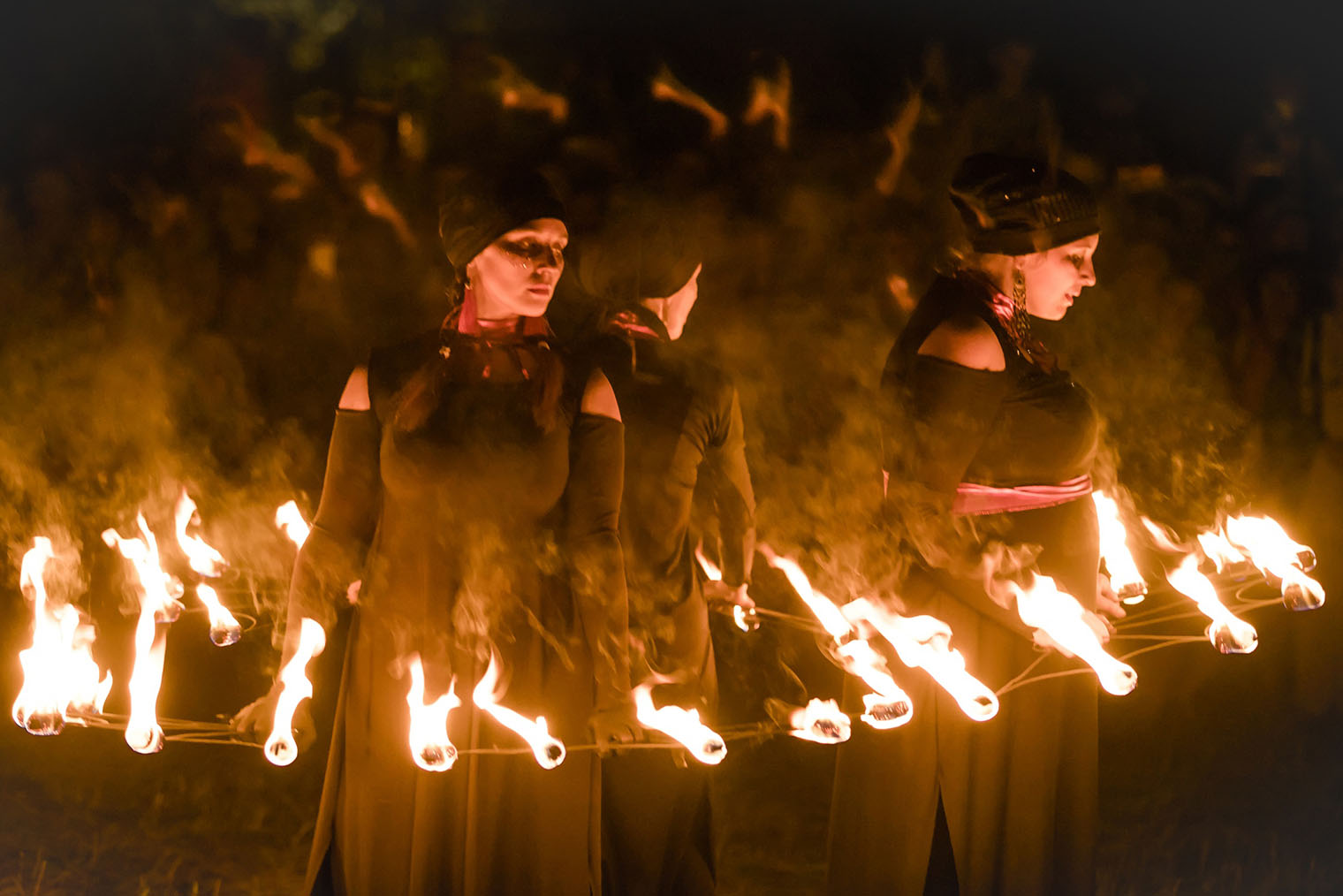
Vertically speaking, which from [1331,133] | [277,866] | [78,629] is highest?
[1331,133]

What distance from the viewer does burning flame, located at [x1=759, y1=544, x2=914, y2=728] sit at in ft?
11.5

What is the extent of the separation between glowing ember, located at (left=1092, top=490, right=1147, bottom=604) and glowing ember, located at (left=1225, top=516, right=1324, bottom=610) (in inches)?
12.2

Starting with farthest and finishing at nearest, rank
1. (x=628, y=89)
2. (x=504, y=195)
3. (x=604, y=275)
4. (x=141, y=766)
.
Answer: (x=141, y=766), (x=628, y=89), (x=604, y=275), (x=504, y=195)

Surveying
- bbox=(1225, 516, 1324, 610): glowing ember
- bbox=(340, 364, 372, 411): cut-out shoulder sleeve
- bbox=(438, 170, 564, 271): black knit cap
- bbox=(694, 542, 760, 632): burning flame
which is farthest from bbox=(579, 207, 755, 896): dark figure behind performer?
bbox=(1225, 516, 1324, 610): glowing ember

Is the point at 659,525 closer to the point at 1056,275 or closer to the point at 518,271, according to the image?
the point at 518,271

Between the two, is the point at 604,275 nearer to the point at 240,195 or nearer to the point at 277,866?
the point at 240,195

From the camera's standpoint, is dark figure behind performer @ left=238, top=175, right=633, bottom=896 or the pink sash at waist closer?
dark figure behind performer @ left=238, top=175, right=633, bottom=896

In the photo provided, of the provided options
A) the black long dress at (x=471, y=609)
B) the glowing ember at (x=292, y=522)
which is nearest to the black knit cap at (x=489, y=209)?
the black long dress at (x=471, y=609)

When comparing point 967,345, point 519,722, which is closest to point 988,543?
point 967,345

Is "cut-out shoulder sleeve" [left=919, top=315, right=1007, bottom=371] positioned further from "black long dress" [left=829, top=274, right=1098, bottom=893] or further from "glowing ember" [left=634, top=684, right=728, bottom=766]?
"glowing ember" [left=634, top=684, right=728, bottom=766]

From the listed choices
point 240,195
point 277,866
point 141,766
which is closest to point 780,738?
point 277,866

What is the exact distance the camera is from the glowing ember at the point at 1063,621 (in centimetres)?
343

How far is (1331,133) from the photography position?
4.62 meters

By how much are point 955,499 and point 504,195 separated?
1433 mm
